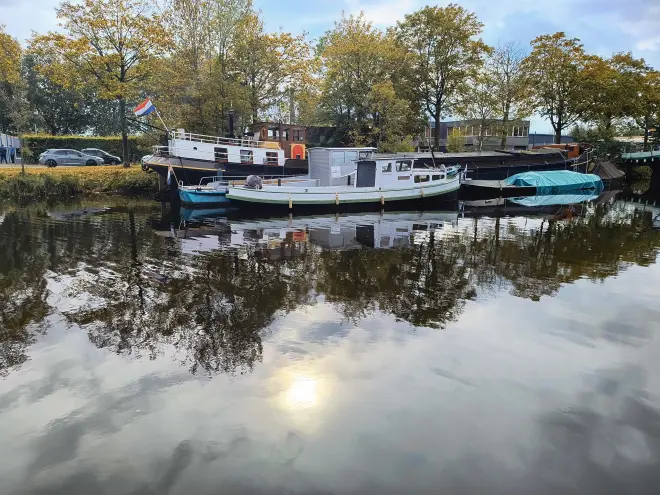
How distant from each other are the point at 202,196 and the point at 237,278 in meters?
15.9

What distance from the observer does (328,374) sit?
7703mm

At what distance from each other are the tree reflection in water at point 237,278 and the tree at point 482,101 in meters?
26.2

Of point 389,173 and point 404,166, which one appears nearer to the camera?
point 389,173

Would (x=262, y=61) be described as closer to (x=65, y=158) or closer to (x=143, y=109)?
(x=143, y=109)

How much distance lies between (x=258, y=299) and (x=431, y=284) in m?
4.87

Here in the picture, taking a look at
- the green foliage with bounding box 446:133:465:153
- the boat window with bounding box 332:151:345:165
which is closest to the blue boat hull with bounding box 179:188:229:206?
the boat window with bounding box 332:151:345:165

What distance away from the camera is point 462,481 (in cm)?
533

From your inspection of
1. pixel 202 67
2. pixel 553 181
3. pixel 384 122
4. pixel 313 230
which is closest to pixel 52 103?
pixel 202 67

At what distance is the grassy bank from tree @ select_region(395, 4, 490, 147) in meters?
26.5

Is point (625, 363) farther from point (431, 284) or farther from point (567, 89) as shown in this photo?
point (567, 89)

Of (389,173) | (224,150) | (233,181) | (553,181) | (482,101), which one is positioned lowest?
(233,181)

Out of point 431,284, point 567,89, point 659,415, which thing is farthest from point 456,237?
point 567,89

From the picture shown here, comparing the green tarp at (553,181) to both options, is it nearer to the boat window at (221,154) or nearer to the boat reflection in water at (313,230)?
the boat reflection in water at (313,230)

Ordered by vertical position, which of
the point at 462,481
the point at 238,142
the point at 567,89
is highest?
the point at 567,89
